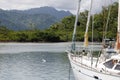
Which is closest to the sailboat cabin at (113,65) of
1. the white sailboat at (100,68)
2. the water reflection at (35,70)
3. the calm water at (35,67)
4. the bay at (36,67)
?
the white sailboat at (100,68)

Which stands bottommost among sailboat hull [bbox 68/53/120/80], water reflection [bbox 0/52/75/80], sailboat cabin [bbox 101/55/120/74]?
water reflection [bbox 0/52/75/80]

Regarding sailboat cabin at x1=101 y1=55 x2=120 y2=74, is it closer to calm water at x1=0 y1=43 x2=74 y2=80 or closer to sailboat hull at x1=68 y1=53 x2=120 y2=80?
sailboat hull at x1=68 y1=53 x2=120 y2=80

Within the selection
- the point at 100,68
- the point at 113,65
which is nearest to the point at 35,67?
the point at 100,68

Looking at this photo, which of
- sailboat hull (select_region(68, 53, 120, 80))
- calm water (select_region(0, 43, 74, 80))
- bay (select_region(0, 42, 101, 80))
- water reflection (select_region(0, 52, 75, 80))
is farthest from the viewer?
calm water (select_region(0, 43, 74, 80))

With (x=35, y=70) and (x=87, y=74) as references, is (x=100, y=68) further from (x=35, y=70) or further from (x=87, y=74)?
(x=35, y=70)

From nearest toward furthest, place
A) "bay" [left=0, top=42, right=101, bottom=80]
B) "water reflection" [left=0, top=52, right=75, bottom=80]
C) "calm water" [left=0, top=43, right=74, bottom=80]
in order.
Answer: "water reflection" [left=0, top=52, right=75, bottom=80], "bay" [left=0, top=42, right=101, bottom=80], "calm water" [left=0, top=43, right=74, bottom=80]

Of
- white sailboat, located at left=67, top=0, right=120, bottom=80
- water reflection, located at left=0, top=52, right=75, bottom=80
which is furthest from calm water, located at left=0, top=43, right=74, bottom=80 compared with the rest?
white sailboat, located at left=67, top=0, right=120, bottom=80

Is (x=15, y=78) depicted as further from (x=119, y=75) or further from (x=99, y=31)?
(x=99, y=31)

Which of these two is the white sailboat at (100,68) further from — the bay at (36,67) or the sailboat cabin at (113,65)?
the bay at (36,67)

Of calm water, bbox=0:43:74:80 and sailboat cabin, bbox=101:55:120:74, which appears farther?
calm water, bbox=0:43:74:80

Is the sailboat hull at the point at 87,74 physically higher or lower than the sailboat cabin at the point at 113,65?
lower

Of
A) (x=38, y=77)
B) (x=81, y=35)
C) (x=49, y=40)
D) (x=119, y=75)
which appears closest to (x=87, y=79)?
(x=119, y=75)

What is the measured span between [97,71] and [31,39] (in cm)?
15026

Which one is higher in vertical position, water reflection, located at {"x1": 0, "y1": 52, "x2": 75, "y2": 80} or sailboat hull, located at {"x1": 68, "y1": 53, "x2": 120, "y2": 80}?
sailboat hull, located at {"x1": 68, "y1": 53, "x2": 120, "y2": 80}
